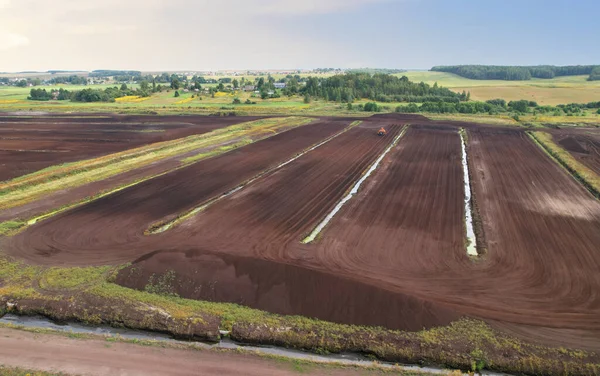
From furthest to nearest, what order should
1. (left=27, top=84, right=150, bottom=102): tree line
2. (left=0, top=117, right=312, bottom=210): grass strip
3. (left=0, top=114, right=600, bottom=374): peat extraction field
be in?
(left=27, top=84, right=150, bottom=102): tree line → (left=0, top=117, right=312, bottom=210): grass strip → (left=0, top=114, right=600, bottom=374): peat extraction field

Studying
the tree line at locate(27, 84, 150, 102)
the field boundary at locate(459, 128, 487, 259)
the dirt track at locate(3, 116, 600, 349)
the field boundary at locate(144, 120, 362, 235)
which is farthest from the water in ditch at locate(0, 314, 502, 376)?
the tree line at locate(27, 84, 150, 102)

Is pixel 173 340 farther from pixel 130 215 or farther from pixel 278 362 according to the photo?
pixel 130 215

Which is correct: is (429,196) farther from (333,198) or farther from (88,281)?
(88,281)

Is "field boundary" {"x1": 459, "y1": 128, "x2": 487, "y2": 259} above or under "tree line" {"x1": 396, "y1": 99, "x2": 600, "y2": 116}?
under

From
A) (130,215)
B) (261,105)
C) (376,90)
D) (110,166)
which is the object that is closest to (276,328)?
(130,215)

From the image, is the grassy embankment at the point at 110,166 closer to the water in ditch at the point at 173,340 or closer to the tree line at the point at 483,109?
the water in ditch at the point at 173,340

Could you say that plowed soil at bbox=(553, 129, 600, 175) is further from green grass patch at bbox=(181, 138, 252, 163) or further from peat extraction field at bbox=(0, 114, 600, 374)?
green grass patch at bbox=(181, 138, 252, 163)
